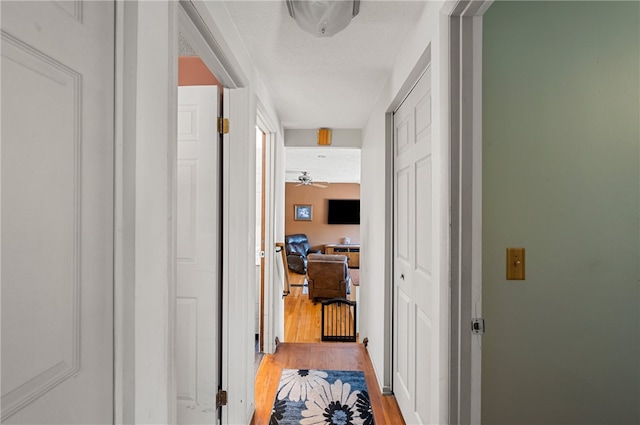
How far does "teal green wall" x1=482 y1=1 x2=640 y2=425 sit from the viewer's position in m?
1.29

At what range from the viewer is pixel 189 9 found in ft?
3.66

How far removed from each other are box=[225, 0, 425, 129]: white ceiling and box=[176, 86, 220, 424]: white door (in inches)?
16.6

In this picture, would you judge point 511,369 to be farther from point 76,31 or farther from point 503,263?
point 76,31

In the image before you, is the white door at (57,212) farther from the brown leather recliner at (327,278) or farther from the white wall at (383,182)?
the brown leather recliner at (327,278)

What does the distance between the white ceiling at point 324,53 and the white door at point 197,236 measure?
0.42 meters

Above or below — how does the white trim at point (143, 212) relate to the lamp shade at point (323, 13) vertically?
below

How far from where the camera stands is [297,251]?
8797 millimetres

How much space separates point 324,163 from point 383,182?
400cm

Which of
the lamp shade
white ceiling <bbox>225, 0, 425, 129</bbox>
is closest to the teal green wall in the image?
white ceiling <bbox>225, 0, 425, 129</bbox>

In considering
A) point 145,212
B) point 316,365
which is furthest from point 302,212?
point 145,212

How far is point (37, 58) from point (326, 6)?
0.99m

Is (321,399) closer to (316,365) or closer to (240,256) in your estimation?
(316,365)

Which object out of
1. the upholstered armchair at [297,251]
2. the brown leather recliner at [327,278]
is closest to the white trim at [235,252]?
the brown leather recliner at [327,278]

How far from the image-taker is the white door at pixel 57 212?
0.57 meters
